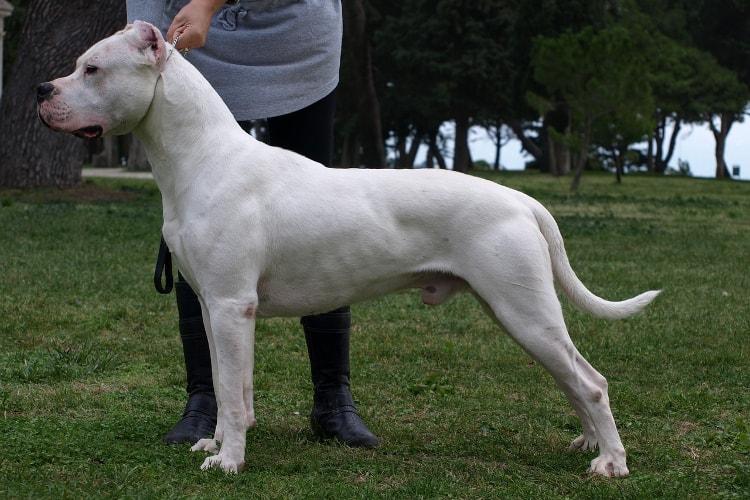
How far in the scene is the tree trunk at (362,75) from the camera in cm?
2486

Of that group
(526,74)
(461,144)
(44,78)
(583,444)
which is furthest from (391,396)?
(461,144)

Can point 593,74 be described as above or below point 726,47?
below

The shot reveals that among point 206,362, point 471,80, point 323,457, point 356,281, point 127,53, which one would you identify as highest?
point 471,80

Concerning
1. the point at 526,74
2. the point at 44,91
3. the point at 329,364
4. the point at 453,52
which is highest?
the point at 453,52

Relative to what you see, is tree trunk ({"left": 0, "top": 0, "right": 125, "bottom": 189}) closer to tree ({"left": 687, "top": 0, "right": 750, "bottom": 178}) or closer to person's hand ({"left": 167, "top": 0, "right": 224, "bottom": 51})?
person's hand ({"left": 167, "top": 0, "right": 224, "bottom": 51})

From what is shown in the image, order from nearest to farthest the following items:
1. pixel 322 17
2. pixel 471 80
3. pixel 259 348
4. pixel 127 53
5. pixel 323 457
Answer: pixel 127 53, pixel 323 457, pixel 322 17, pixel 259 348, pixel 471 80

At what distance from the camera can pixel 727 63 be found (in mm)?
49000

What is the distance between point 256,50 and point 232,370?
151cm

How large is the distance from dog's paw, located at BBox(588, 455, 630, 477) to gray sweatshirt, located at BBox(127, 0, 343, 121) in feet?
6.66

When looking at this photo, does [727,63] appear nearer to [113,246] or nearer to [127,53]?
[113,246]

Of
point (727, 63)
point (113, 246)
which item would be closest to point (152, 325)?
point (113, 246)

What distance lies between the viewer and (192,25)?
4047 millimetres

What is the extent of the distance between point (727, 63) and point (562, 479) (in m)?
49.0

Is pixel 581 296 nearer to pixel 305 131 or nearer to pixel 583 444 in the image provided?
pixel 583 444
